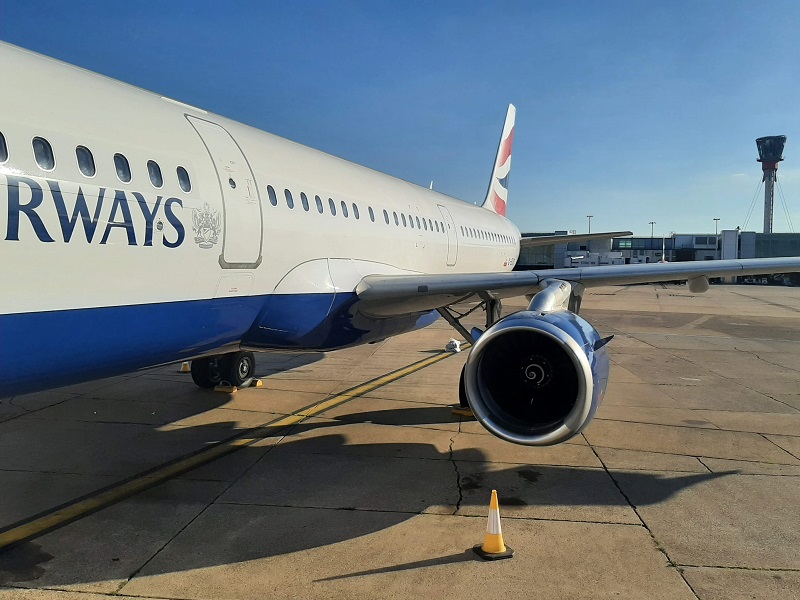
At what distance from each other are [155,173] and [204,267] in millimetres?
942

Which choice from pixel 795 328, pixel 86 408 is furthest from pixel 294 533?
pixel 795 328

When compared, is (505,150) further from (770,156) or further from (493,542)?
(770,156)

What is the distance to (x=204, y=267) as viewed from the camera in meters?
5.39

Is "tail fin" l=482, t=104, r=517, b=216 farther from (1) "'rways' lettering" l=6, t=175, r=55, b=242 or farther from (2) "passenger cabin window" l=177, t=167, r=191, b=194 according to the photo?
(1) "'rways' lettering" l=6, t=175, r=55, b=242

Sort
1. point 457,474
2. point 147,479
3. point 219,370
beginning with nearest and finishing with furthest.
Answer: point 147,479
point 457,474
point 219,370

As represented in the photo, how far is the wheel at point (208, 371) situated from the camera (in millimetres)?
10703

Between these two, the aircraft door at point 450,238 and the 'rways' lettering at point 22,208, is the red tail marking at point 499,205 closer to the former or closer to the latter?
the aircraft door at point 450,238

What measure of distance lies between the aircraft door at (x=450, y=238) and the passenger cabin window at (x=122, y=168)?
830 cm

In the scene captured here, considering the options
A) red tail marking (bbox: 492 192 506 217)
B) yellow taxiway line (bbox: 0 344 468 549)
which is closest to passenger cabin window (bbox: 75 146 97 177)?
yellow taxiway line (bbox: 0 344 468 549)

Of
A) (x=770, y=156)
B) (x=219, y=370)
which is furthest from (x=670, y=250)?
(x=219, y=370)

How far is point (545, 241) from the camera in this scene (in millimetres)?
18875

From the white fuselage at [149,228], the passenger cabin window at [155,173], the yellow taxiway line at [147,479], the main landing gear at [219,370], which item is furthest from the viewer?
the main landing gear at [219,370]

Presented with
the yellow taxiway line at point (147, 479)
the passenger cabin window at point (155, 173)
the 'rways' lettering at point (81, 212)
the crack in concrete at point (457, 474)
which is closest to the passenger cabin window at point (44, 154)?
the 'rways' lettering at point (81, 212)

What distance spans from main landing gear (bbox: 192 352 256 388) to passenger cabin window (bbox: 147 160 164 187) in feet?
20.0
